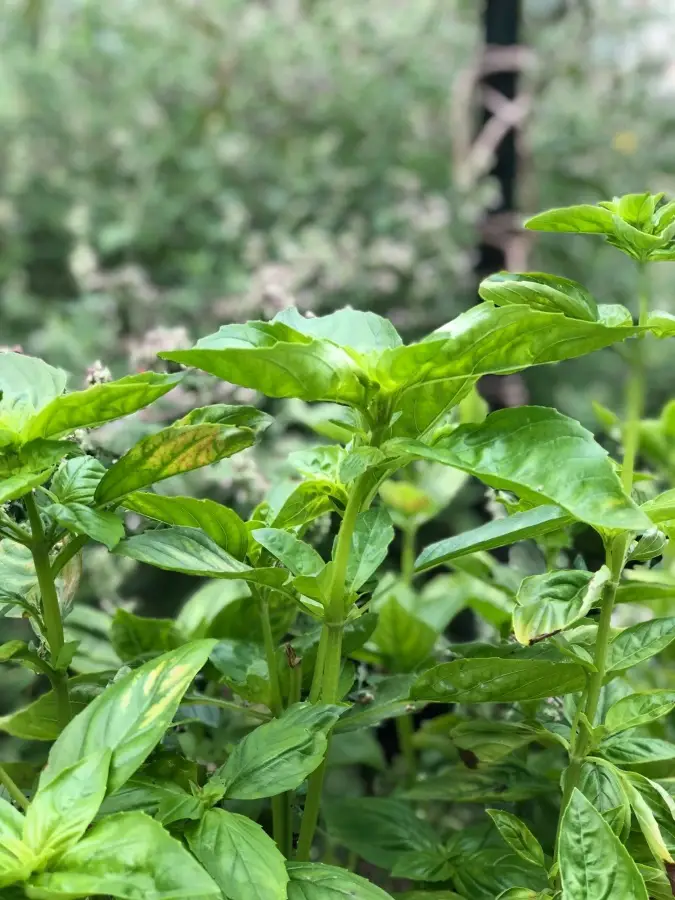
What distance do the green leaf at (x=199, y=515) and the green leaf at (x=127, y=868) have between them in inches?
5.8

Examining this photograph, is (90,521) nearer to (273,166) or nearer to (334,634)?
(334,634)

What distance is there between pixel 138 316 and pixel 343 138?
0.66m

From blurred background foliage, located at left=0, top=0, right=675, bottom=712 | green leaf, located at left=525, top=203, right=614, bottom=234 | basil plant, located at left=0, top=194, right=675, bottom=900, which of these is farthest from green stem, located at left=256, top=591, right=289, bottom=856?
blurred background foliage, located at left=0, top=0, right=675, bottom=712

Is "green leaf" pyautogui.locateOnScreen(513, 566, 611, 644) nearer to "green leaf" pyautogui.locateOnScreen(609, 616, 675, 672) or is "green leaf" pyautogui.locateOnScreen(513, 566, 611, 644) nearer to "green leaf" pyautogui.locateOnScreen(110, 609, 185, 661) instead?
"green leaf" pyautogui.locateOnScreen(609, 616, 675, 672)

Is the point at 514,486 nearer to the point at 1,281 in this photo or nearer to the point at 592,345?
the point at 592,345

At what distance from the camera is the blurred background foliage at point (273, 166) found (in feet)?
4.80

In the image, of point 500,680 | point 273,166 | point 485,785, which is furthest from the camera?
point 273,166

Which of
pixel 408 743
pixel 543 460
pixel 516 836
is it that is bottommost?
pixel 408 743

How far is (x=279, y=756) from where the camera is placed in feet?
1.20

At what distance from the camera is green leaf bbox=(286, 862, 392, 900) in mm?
348

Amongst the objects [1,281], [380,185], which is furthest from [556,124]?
[1,281]

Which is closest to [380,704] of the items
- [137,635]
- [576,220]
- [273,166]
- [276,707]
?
[276,707]

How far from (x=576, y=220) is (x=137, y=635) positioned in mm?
353

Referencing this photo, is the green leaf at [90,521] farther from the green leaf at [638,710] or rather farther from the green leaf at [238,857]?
the green leaf at [638,710]
